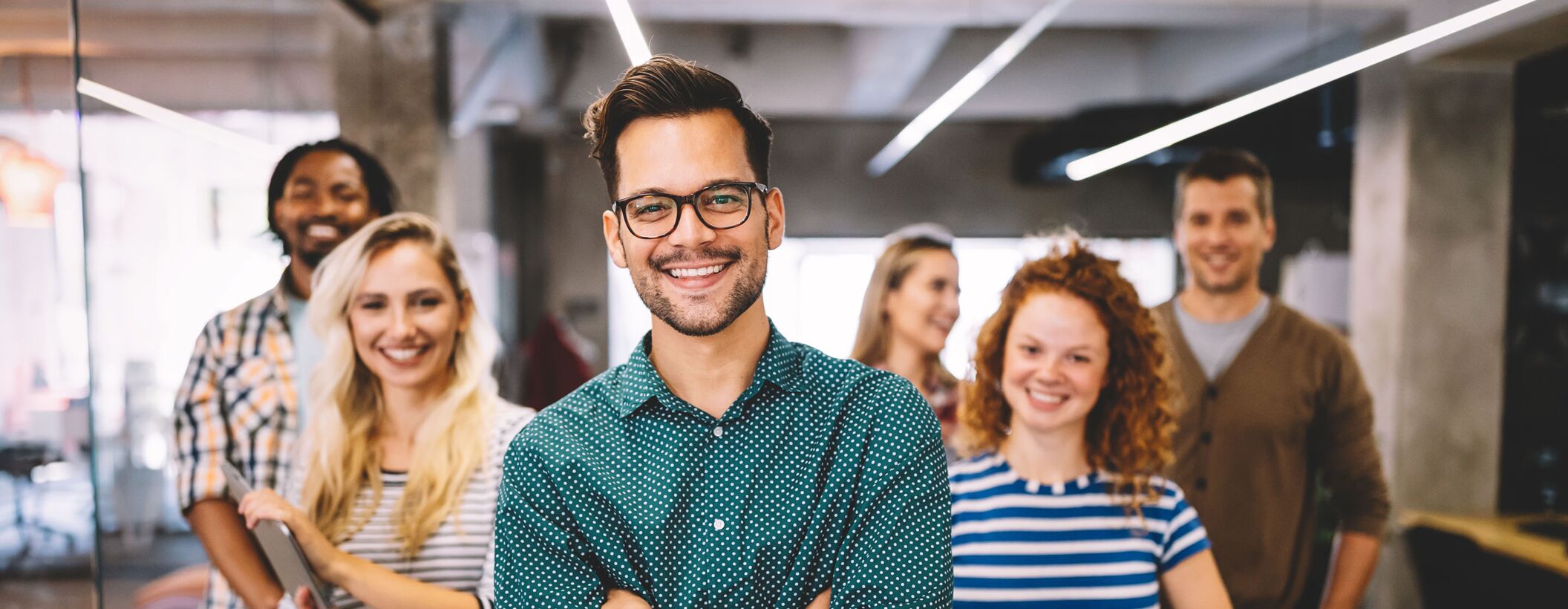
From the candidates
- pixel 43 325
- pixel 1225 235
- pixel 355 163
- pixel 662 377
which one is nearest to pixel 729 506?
pixel 662 377

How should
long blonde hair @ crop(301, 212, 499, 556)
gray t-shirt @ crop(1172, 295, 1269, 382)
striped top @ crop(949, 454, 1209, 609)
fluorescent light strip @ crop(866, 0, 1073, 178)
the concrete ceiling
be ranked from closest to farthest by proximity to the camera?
1. striped top @ crop(949, 454, 1209, 609)
2. long blonde hair @ crop(301, 212, 499, 556)
3. gray t-shirt @ crop(1172, 295, 1269, 382)
4. the concrete ceiling
5. fluorescent light strip @ crop(866, 0, 1073, 178)

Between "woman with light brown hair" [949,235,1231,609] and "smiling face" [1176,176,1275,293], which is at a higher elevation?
"smiling face" [1176,176,1275,293]

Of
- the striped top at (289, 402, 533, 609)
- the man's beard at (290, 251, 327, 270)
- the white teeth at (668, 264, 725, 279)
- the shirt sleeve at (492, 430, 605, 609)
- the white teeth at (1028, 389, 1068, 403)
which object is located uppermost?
the man's beard at (290, 251, 327, 270)

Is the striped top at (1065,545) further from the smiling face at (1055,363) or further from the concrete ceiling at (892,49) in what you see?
the concrete ceiling at (892,49)

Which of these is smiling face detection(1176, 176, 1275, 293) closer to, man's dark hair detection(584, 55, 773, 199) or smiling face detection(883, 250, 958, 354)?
smiling face detection(883, 250, 958, 354)

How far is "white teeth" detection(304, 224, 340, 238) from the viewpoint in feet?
7.32

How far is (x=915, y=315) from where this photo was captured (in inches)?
117

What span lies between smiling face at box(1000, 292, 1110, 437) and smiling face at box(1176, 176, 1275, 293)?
3.41 ft

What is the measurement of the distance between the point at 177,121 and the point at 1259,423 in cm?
334

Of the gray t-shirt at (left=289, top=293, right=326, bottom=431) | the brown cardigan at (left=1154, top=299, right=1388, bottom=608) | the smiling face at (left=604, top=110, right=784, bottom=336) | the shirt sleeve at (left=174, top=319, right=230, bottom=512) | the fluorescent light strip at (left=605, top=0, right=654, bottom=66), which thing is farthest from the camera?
the fluorescent light strip at (left=605, top=0, right=654, bottom=66)

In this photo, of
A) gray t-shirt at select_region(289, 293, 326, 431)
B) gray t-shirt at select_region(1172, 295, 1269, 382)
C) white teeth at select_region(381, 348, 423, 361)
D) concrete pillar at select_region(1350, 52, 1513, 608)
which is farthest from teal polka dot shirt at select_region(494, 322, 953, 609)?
concrete pillar at select_region(1350, 52, 1513, 608)

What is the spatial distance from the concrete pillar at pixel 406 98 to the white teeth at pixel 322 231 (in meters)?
2.05

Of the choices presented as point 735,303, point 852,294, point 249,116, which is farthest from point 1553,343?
point 249,116

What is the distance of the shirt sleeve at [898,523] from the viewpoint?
1290 millimetres
